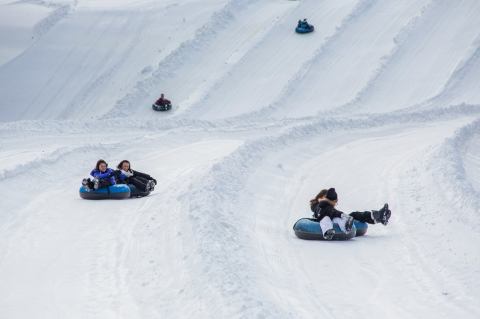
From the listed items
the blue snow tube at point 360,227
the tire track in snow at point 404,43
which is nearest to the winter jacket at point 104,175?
the blue snow tube at point 360,227

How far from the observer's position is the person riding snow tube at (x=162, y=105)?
116ft

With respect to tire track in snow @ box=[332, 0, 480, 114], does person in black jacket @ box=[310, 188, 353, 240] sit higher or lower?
higher

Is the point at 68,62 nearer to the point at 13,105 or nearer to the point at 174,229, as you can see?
the point at 13,105

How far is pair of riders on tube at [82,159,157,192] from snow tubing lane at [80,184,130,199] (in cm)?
9

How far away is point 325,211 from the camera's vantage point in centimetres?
1541

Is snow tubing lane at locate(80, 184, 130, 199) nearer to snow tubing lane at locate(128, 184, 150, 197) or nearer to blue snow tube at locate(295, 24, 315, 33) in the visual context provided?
snow tubing lane at locate(128, 184, 150, 197)

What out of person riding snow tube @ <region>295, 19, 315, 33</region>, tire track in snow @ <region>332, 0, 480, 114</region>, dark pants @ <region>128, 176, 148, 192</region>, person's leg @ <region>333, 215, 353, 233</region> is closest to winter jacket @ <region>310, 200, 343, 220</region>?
person's leg @ <region>333, 215, 353, 233</region>

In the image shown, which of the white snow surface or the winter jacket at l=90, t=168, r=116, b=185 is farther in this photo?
the winter jacket at l=90, t=168, r=116, b=185

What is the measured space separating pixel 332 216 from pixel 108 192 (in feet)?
17.6

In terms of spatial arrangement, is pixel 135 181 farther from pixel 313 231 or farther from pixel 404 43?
pixel 404 43

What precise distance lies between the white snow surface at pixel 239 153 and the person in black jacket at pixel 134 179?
1.01 ft

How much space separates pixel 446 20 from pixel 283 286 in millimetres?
33676

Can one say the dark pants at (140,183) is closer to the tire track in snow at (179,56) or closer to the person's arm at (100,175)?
the person's arm at (100,175)

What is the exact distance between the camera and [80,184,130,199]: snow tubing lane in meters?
18.4
